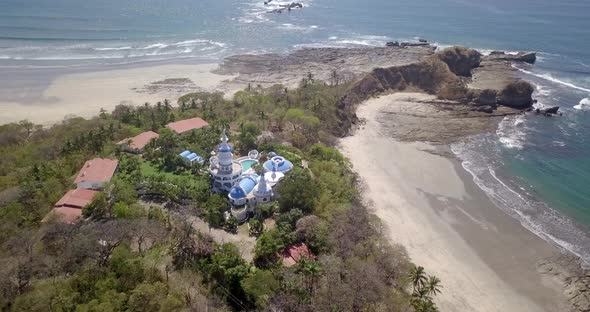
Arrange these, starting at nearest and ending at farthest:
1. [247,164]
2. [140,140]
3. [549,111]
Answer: [247,164] → [140,140] → [549,111]

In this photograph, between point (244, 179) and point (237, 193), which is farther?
point (244, 179)

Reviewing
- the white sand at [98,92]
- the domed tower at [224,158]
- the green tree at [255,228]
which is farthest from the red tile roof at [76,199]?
the white sand at [98,92]

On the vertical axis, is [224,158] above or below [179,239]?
above

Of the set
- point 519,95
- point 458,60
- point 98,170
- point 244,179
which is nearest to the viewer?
point 244,179

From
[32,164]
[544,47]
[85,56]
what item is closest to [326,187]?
[32,164]

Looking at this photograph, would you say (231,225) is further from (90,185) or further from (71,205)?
(90,185)

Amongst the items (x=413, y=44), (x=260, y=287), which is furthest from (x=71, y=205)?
(x=413, y=44)

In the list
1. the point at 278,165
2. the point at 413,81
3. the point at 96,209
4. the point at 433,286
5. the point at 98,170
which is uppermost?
the point at 278,165

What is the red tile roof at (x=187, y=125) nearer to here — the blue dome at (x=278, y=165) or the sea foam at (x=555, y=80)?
the blue dome at (x=278, y=165)

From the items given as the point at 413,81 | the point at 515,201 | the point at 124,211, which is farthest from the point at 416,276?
the point at 413,81
